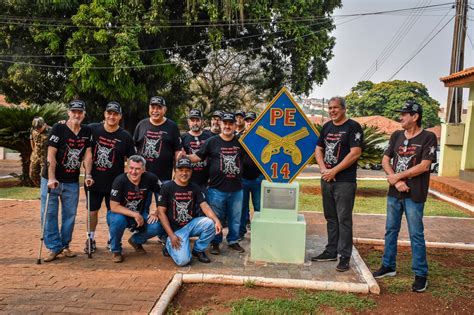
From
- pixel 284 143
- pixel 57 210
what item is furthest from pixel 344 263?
pixel 57 210

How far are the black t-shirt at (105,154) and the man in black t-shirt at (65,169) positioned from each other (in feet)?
0.34

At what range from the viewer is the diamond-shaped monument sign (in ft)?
16.7

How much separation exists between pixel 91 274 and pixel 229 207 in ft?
6.02

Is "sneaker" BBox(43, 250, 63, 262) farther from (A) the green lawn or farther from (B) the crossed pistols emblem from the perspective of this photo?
(A) the green lawn

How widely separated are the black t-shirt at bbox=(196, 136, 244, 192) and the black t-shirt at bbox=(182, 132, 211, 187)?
1.27 ft

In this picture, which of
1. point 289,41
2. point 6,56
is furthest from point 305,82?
point 6,56

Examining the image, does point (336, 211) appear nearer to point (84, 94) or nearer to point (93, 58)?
point (93, 58)

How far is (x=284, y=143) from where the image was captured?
5.12m

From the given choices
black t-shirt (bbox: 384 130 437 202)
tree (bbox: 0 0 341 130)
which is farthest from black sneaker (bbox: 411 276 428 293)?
tree (bbox: 0 0 341 130)

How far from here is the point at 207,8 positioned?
15.7m

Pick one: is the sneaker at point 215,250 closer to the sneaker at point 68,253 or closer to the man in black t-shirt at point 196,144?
the man in black t-shirt at point 196,144

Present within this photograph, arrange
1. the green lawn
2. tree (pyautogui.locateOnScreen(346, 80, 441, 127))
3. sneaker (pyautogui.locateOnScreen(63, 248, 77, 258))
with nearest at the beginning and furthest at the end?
sneaker (pyautogui.locateOnScreen(63, 248, 77, 258))
the green lawn
tree (pyautogui.locateOnScreen(346, 80, 441, 127))

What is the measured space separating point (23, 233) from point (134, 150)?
2356 mm

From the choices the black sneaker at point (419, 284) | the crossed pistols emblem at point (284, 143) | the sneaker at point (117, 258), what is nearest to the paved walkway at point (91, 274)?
the sneaker at point (117, 258)
